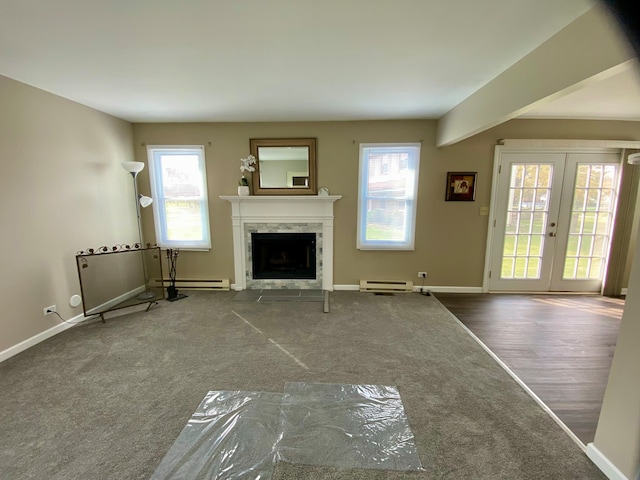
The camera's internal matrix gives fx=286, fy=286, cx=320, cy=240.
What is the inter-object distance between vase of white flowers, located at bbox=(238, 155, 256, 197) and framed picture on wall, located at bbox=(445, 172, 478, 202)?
2.69 m

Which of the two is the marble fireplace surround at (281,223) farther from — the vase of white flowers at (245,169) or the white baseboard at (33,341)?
the white baseboard at (33,341)

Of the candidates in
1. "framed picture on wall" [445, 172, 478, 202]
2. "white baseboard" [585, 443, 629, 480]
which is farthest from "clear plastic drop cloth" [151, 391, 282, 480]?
"framed picture on wall" [445, 172, 478, 202]

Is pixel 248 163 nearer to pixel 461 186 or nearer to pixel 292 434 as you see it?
pixel 461 186

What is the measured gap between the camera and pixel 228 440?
66.2 inches

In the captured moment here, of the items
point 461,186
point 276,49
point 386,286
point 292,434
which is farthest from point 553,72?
point 386,286

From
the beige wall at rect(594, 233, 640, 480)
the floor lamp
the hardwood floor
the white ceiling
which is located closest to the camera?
the beige wall at rect(594, 233, 640, 480)

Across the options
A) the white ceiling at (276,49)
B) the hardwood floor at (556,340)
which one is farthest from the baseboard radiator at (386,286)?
the white ceiling at (276,49)

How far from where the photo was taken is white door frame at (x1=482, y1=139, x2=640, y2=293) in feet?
12.0

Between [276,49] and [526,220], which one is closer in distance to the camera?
[276,49]

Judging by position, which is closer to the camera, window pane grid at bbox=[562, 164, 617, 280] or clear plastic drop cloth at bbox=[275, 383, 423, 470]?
clear plastic drop cloth at bbox=[275, 383, 423, 470]

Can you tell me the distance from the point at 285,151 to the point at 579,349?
12.7 feet

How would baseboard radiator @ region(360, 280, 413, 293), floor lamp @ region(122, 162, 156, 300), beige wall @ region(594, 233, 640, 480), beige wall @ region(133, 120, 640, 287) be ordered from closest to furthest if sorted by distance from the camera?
1. beige wall @ region(594, 233, 640, 480)
2. floor lamp @ region(122, 162, 156, 300)
3. beige wall @ region(133, 120, 640, 287)
4. baseboard radiator @ region(360, 280, 413, 293)

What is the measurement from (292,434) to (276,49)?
2565mm

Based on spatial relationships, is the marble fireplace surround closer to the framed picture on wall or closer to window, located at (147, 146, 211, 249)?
window, located at (147, 146, 211, 249)
